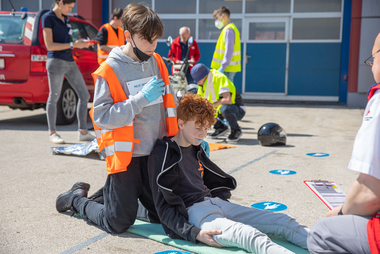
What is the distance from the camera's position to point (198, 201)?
8.88 ft

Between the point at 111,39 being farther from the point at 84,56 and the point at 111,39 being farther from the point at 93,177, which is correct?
the point at 93,177

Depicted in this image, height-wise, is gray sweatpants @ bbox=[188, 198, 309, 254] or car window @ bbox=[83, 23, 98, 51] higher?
car window @ bbox=[83, 23, 98, 51]

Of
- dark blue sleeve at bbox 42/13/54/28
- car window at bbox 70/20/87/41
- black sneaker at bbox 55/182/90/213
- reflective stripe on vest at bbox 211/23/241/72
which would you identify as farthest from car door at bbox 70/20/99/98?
black sneaker at bbox 55/182/90/213

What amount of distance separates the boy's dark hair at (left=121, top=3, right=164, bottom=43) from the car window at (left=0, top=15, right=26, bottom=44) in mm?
5035

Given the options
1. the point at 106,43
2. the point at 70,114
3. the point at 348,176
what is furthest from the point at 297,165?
the point at 70,114

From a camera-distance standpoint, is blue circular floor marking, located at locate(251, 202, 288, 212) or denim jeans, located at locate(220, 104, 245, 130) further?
denim jeans, located at locate(220, 104, 245, 130)

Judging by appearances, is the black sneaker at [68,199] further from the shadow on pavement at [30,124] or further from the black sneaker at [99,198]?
the shadow on pavement at [30,124]

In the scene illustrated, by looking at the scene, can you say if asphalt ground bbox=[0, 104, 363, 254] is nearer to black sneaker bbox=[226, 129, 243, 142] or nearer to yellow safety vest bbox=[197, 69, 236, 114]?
black sneaker bbox=[226, 129, 243, 142]

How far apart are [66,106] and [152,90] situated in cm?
556

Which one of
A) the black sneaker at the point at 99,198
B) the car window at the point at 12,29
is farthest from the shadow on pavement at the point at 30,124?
the black sneaker at the point at 99,198

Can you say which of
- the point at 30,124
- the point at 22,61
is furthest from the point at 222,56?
the point at 30,124

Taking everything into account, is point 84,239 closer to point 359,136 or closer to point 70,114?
point 359,136

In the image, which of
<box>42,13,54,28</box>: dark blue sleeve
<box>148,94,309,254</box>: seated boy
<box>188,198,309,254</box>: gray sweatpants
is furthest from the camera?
<box>42,13,54,28</box>: dark blue sleeve

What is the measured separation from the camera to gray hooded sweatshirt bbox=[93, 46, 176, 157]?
257 centimetres
